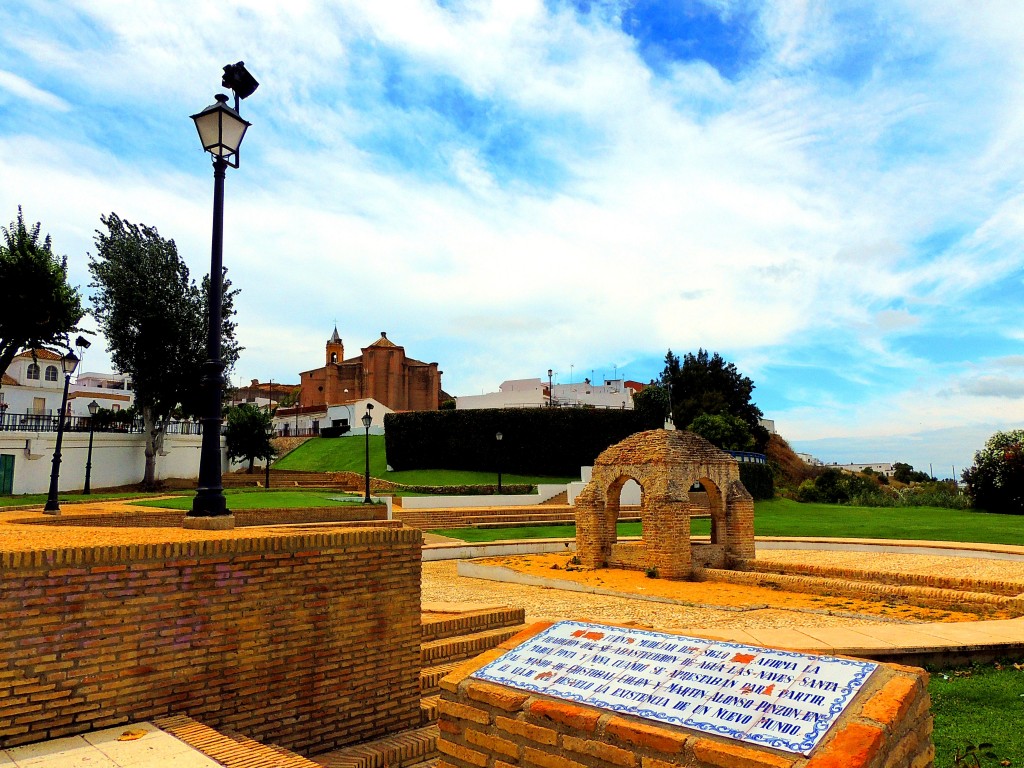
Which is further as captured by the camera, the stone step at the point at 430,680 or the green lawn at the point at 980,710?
the stone step at the point at 430,680

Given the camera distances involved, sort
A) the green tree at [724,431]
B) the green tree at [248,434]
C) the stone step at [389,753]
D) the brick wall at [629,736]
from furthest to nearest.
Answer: the green tree at [724,431] < the green tree at [248,434] < the stone step at [389,753] < the brick wall at [629,736]

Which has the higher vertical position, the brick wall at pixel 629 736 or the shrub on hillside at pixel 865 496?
the shrub on hillside at pixel 865 496

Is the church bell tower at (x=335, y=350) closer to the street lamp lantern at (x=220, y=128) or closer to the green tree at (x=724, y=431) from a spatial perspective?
the green tree at (x=724, y=431)

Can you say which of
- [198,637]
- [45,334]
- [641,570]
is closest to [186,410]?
[45,334]

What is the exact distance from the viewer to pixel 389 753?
4.81 meters

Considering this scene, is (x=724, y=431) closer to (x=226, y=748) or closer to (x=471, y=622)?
(x=471, y=622)

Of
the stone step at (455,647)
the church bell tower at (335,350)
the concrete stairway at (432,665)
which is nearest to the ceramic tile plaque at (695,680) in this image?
the concrete stairway at (432,665)

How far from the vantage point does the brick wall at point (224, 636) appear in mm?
3893

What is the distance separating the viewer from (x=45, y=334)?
2347 cm

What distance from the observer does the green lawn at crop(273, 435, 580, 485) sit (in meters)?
37.1

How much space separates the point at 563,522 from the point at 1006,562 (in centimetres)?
1468

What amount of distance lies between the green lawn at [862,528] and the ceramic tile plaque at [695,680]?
57.6 ft

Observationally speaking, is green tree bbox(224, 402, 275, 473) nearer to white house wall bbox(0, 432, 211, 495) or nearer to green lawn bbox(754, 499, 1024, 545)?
white house wall bbox(0, 432, 211, 495)

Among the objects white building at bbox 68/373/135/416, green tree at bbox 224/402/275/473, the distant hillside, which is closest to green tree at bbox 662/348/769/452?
the distant hillside
